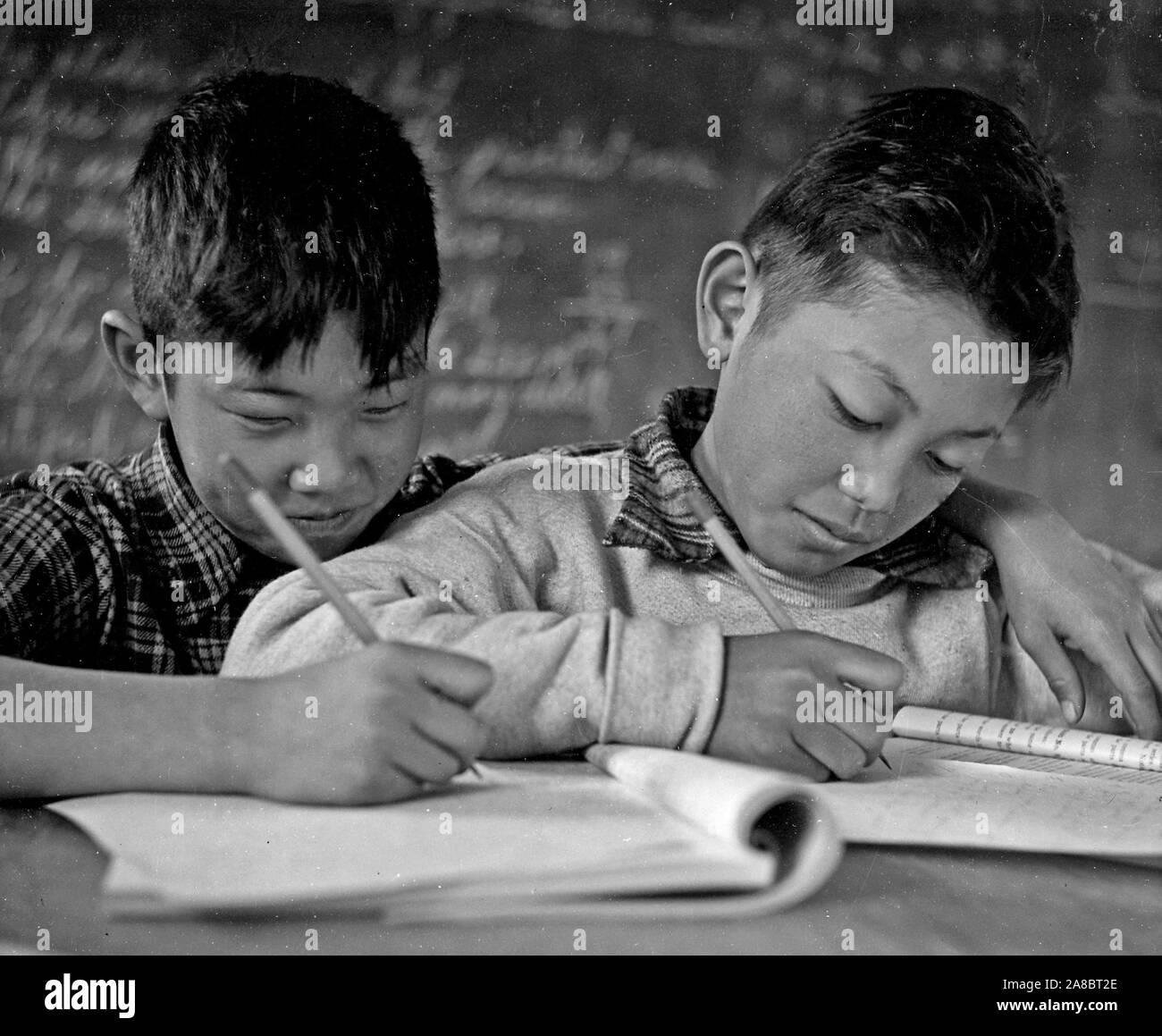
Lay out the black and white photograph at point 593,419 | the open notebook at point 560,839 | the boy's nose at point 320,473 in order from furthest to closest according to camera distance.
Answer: the boy's nose at point 320,473 < the black and white photograph at point 593,419 < the open notebook at point 560,839

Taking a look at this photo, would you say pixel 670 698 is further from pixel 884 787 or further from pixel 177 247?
pixel 177 247

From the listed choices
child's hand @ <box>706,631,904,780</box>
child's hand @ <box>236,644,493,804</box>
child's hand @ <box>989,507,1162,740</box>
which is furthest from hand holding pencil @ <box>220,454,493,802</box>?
child's hand @ <box>989,507,1162,740</box>

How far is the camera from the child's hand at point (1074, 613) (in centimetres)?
82

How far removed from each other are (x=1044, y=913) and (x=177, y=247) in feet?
1.73

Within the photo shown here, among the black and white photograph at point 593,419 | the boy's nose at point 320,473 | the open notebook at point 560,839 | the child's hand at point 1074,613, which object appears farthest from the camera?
the child's hand at point 1074,613

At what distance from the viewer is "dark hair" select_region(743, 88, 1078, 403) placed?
0.75 meters

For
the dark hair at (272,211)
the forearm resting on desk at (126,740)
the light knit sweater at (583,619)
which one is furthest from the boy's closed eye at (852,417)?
the forearm resting on desk at (126,740)

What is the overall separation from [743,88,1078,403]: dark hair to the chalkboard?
0.05ft

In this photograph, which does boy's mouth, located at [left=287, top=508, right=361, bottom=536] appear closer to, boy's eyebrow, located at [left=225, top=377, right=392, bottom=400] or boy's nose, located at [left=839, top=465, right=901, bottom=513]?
boy's eyebrow, located at [left=225, top=377, right=392, bottom=400]

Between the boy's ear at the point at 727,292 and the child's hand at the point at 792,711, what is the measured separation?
0.71 ft

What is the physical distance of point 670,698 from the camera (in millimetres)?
635

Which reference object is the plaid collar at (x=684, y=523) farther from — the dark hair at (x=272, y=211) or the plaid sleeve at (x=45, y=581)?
the plaid sleeve at (x=45, y=581)

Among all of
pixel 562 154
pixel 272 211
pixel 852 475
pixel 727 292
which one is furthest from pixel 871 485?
pixel 272 211
